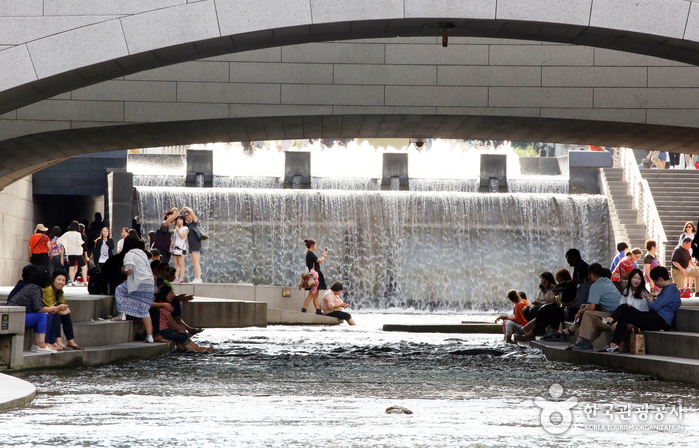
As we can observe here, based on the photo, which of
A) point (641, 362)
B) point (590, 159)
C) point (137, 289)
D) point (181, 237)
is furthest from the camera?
point (590, 159)

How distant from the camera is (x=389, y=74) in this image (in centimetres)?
1332

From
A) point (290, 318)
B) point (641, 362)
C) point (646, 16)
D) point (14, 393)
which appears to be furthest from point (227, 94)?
point (14, 393)

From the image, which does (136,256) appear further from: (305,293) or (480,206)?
(480,206)

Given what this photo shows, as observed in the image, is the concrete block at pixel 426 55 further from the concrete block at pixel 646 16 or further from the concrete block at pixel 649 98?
the concrete block at pixel 646 16

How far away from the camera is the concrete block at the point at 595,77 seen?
43.7 ft

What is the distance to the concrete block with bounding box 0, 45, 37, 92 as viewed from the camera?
903 cm

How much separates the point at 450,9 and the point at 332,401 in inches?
→ 163

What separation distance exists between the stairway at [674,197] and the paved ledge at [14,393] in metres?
19.8

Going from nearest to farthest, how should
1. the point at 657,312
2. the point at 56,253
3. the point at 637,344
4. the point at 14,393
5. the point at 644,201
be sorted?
the point at 14,393
the point at 637,344
the point at 657,312
the point at 56,253
the point at 644,201

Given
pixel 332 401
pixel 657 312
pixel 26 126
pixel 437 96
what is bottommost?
pixel 332 401

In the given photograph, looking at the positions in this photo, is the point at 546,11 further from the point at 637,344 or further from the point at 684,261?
the point at 684,261

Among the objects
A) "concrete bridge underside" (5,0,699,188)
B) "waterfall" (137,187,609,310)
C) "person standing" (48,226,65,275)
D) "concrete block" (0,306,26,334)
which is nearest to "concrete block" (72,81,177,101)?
"concrete bridge underside" (5,0,699,188)

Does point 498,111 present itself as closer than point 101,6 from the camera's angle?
No

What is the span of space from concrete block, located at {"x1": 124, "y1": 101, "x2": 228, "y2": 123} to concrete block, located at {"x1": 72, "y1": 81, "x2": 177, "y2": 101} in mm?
100
